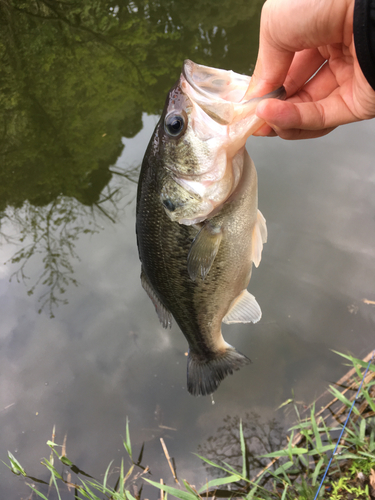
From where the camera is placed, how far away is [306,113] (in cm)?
124

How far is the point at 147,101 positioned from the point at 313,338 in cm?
431

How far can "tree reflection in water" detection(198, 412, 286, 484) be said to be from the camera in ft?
8.13

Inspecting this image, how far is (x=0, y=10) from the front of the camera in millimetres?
7496

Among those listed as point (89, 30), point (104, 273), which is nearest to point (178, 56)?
point (89, 30)

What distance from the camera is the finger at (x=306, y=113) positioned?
1074mm

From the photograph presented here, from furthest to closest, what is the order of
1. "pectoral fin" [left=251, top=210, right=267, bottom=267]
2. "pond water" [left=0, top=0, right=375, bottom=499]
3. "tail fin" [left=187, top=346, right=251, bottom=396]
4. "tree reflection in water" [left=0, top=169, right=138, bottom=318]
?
"tree reflection in water" [left=0, top=169, right=138, bottom=318], "pond water" [left=0, top=0, right=375, bottom=499], "tail fin" [left=187, top=346, right=251, bottom=396], "pectoral fin" [left=251, top=210, right=267, bottom=267]

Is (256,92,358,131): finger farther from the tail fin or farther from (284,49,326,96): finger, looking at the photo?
the tail fin

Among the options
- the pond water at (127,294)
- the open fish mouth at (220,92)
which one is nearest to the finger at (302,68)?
the open fish mouth at (220,92)

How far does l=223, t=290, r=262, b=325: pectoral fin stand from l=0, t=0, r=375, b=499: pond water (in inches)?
52.0

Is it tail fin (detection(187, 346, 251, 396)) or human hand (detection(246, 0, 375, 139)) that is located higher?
human hand (detection(246, 0, 375, 139))

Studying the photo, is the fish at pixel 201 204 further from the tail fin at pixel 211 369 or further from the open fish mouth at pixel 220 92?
the tail fin at pixel 211 369

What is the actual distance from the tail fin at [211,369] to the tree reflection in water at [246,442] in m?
1.01

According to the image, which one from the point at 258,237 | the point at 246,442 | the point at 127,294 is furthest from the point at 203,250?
the point at 127,294

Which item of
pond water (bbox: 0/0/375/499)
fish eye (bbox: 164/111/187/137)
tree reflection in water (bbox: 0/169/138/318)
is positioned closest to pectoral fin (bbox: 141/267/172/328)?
fish eye (bbox: 164/111/187/137)
